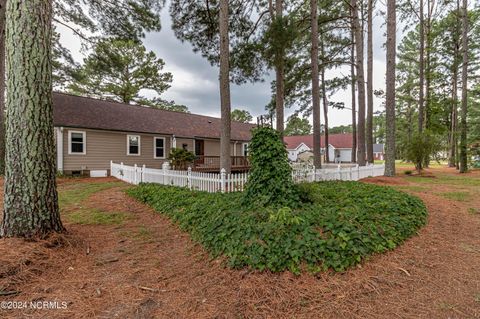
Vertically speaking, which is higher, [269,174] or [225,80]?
[225,80]

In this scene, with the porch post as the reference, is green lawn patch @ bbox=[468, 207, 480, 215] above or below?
below

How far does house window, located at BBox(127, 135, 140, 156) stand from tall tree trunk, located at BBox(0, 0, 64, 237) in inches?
485

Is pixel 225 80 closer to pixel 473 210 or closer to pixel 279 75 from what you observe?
pixel 279 75

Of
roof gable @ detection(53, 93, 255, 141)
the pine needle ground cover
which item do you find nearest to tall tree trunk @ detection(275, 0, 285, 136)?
the pine needle ground cover

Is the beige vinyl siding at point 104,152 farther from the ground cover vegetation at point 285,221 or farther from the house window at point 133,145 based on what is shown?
the ground cover vegetation at point 285,221

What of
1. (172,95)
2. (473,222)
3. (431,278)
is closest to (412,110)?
(172,95)

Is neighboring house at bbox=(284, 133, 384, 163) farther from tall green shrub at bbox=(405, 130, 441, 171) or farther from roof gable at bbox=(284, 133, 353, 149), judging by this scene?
tall green shrub at bbox=(405, 130, 441, 171)

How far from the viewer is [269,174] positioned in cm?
442

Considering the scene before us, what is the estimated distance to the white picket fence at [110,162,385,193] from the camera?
7000 mm

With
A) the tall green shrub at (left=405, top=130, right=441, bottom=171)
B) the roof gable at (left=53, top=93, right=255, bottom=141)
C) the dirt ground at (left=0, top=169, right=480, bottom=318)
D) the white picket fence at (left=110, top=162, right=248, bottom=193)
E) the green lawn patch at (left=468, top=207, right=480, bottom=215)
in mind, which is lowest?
the dirt ground at (left=0, top=169, right=480, bottom=318)

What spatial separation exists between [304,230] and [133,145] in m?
14.5

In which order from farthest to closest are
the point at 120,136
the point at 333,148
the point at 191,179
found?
the point at 333,148 → the point at 120,136 → the point at 191,179

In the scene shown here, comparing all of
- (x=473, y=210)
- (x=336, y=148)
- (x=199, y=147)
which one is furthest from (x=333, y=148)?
(x=473, y=210)

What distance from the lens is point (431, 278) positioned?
2689 mm
